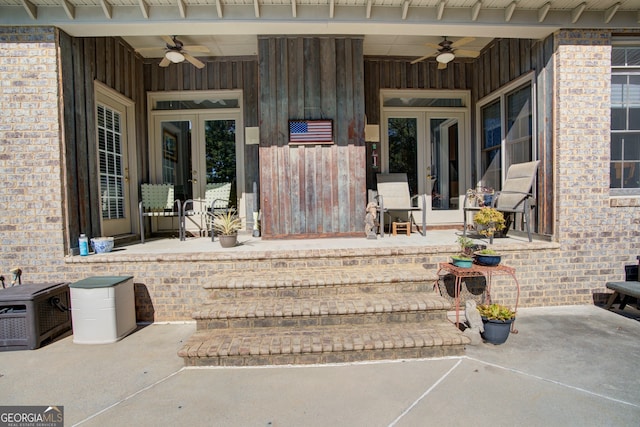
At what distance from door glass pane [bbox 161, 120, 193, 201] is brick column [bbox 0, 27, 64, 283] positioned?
225 centimetres

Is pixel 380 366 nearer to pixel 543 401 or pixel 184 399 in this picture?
pixel 543 401

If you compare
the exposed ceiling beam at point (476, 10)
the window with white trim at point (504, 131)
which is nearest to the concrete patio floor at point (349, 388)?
the window with white trim at point (504, 131)

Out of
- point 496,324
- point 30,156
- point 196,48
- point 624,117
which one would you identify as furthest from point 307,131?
point 624,117

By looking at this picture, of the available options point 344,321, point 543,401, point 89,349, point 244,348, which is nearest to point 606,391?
point 543,401

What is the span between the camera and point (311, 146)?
4719 millimetres

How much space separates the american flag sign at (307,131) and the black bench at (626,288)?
3724mm

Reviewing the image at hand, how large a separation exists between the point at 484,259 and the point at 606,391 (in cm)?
135

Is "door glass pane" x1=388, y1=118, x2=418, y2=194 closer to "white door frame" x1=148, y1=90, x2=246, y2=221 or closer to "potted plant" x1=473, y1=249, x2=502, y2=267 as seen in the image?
"white door frame" x1=148, y1=90, x2=246, y2=221

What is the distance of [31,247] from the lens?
352 cm

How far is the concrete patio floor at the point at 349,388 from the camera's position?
6.24ft

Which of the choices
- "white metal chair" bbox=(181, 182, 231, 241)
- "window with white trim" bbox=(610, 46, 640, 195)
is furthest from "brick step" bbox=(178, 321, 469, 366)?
"window with white trim" bbox=(610, 46, 640, 195)

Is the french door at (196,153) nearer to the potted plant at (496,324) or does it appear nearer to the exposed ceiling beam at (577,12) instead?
the potted plant at (496,324)

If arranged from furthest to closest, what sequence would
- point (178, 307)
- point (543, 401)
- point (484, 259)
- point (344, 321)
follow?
1. point (178, 307)
2. point (484, 259)
3. point (344, 321)
4. point (543, 401)

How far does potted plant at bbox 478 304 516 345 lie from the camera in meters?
2.77
